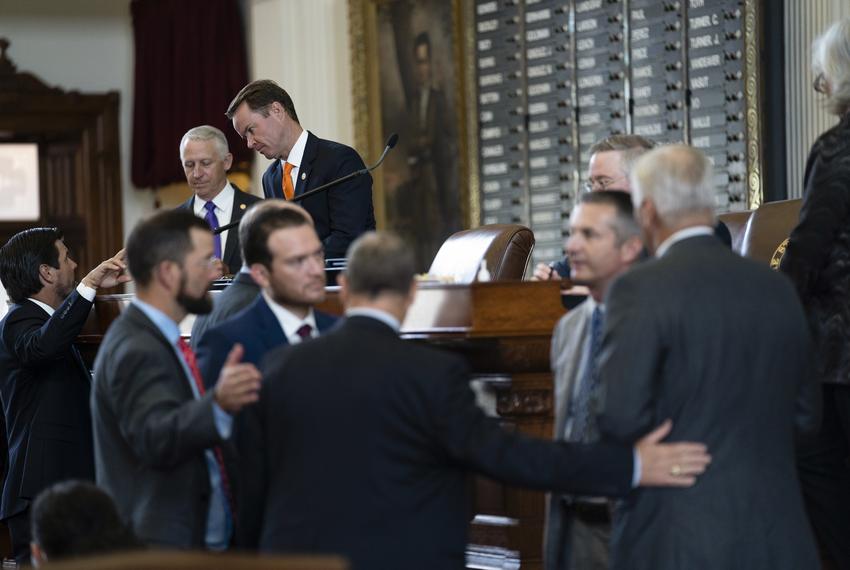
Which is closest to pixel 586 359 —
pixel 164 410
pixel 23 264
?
pixel 164 410

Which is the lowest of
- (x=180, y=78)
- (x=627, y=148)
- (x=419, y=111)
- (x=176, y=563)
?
(x=176, y=563)

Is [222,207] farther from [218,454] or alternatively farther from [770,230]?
[218,454]

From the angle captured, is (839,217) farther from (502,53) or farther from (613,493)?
(502,53)

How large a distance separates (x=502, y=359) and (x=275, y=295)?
3.07ft

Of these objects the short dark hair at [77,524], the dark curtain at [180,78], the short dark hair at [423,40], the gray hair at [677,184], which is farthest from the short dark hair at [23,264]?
the dark curtain at [180,78]

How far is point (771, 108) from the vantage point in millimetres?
8016

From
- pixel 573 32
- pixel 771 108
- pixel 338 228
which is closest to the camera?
pixel 338 228

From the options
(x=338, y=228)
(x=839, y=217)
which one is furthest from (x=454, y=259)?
(x=839, y=217)

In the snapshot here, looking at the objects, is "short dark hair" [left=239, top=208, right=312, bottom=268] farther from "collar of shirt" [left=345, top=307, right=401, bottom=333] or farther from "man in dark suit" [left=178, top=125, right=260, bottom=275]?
"man in dark suit" [left=178, top=125, right=260, bottom=275]

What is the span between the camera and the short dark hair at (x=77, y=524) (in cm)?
304

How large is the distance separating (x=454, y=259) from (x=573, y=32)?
3215 millimetres

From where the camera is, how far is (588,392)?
138 inches

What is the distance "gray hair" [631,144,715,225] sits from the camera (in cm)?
326

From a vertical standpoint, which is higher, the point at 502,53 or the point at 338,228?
the point at 502,53
